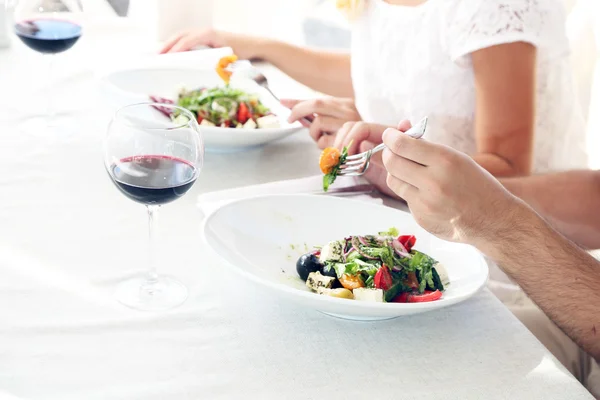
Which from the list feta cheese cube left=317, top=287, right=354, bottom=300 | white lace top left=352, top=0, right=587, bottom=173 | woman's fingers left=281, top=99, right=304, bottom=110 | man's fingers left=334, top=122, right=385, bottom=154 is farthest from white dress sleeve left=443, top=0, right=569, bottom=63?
feta cheese cube left=317, top=287, right=354, bottom=300

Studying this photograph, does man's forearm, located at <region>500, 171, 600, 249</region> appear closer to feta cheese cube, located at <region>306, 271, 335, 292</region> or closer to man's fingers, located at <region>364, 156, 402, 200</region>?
man's fingers, located at <region>364, 156, 402, 200</region>

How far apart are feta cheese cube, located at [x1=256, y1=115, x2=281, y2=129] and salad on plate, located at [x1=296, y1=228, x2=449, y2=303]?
0.46 metres

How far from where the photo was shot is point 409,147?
1015mm

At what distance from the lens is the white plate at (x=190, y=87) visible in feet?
4.71

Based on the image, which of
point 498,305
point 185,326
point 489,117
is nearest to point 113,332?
point 185,326

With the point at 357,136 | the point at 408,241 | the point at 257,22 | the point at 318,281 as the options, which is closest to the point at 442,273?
the point at 408,241

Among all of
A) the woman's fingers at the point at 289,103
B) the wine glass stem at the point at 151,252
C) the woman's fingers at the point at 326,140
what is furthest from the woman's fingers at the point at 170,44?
the wine glass stem at the point at 151,252

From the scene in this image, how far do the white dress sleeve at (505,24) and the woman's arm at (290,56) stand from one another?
55 centimetres

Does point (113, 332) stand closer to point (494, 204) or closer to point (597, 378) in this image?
point (494, 204)

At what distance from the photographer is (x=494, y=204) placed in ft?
3.54

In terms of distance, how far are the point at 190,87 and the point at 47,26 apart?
0.32 metres

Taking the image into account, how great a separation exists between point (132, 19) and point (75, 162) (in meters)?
0.92

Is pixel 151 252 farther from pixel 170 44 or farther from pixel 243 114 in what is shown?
pixel 170 44

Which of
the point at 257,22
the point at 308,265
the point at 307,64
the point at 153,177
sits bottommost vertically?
the point at 257,22
